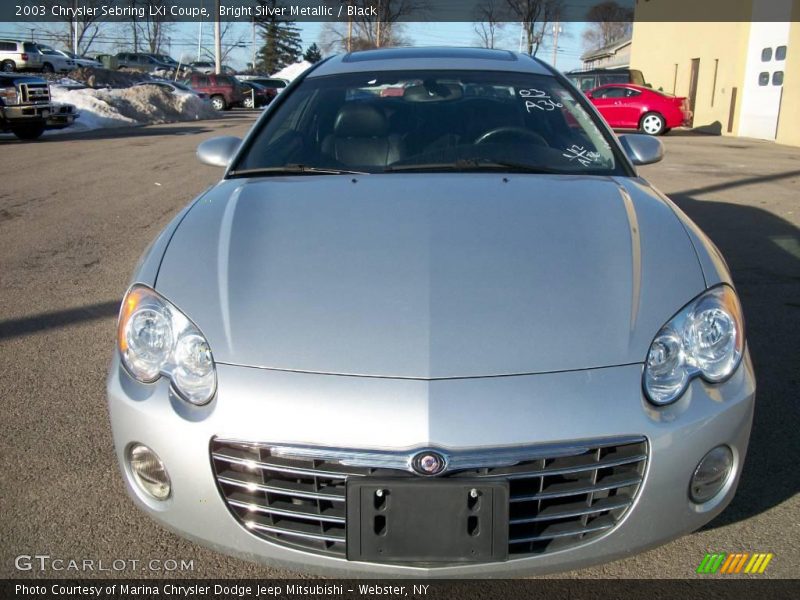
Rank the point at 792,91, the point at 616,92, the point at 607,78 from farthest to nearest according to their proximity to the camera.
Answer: the point at 607,78 → the point at 616,92 → the point at 792,91

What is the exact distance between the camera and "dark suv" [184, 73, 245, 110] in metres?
35.4

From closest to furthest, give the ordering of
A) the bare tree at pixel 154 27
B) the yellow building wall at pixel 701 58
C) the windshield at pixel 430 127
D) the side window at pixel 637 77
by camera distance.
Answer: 1. the windshield at pixel 430 127
2. the yellow building wall at pixel 701 58
3. the side window at pixel 637 77
4. the bare tree at pixel 154 27

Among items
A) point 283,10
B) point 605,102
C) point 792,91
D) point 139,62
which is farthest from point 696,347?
point 283,10

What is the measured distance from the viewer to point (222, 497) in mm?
1848

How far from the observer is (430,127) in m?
3.18

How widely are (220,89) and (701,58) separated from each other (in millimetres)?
21615

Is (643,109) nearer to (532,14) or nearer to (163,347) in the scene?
(163,347)

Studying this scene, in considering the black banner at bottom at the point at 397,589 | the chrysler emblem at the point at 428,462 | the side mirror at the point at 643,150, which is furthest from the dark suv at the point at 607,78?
the chrysler emblem at the point at 428,462

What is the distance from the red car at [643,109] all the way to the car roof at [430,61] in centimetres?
1697

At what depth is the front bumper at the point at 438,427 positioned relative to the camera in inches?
68.8

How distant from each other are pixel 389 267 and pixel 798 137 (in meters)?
18.1

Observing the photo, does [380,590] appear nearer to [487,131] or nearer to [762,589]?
[762,589]

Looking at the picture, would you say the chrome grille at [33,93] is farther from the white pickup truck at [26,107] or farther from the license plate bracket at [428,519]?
the license plate bracket at [428,519]

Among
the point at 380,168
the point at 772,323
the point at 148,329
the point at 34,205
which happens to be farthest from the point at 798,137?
the point at 148,329
